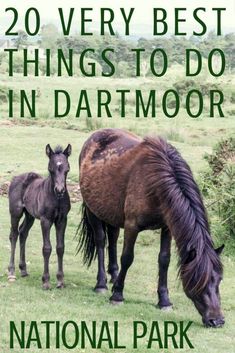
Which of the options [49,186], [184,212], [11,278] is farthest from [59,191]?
[11,278]

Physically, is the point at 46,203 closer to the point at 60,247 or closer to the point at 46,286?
the point at 60,247

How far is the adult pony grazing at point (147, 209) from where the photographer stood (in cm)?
765

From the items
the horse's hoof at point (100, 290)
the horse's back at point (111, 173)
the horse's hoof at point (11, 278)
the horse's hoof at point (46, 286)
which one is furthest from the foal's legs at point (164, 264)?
the horse's hoof at point (11, 278)

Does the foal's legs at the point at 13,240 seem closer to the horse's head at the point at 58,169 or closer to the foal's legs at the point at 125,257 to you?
the horse's head at the point at 58,169

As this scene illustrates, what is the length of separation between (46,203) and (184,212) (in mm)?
2158

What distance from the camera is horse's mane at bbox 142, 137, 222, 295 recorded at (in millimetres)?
7617

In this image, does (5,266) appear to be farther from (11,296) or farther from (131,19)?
(131,19)

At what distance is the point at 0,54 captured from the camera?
176 ft

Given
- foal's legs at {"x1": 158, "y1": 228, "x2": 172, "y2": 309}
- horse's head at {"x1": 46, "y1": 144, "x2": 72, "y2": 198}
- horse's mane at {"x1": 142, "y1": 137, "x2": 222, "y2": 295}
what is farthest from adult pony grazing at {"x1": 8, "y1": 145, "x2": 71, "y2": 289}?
foal's legs at {"x1": 158, "y1": 228, "x2": 172, "y2": 309}

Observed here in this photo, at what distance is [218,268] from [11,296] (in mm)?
2654

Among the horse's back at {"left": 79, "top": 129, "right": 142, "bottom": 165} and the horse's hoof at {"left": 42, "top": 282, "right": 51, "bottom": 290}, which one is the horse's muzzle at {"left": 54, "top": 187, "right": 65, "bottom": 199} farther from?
the horse's hoof at {"left": 42, "top": 282, "right": 51, "bottom": 290}

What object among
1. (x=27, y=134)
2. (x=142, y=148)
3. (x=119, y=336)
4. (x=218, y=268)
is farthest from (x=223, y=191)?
(x=27, y=134)

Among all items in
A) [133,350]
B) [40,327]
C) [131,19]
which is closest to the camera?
[133,350]

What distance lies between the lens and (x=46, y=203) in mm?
9258
